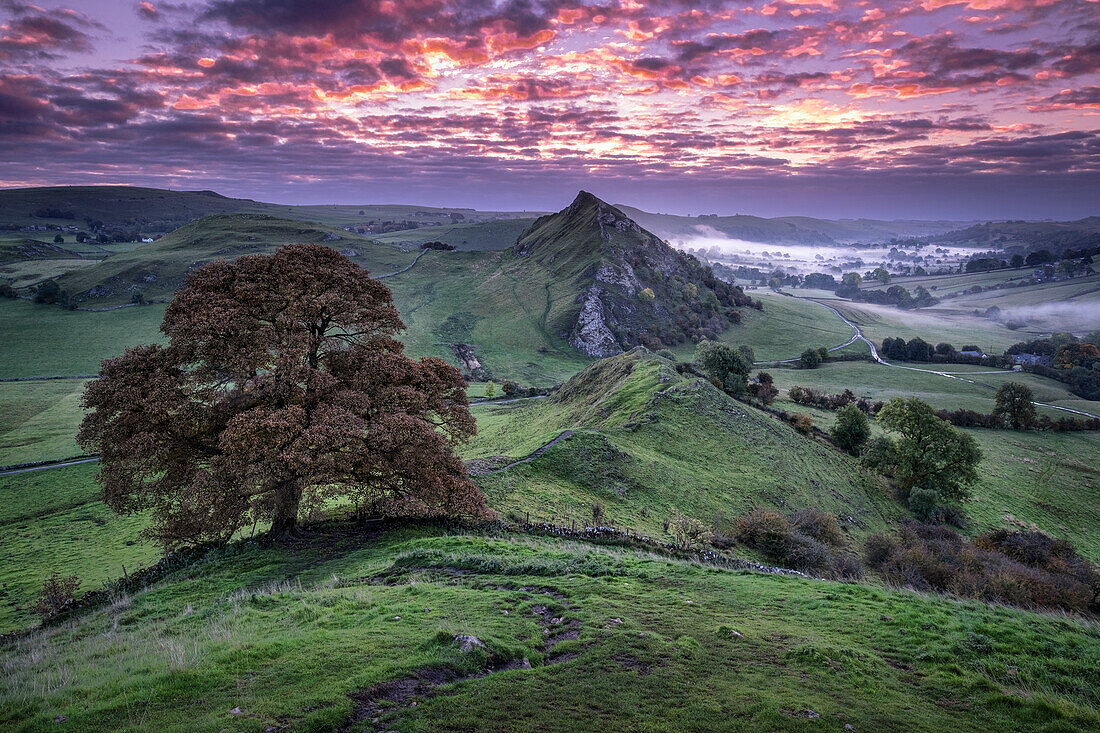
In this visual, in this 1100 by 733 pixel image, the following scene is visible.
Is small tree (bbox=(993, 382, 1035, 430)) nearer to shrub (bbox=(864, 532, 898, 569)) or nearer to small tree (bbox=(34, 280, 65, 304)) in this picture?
shrub (bbox=(864, 532, 898, 569))

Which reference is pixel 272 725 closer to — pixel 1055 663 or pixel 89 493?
pixel 1055 663

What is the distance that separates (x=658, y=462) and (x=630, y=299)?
5170 inches

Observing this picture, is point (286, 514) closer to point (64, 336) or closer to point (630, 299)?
point (64, 336)

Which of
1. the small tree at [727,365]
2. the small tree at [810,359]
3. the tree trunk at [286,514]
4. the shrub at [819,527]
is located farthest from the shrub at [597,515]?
the small tree at [810,359]

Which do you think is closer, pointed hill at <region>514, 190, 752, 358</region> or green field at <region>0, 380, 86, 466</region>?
green field at <region>0, 380, 86, 466</region>

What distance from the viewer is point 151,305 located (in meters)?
149

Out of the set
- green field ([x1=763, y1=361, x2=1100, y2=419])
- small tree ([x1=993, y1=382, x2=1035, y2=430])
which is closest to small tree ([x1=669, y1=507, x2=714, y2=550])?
small tree ([x1=993, y1=382, x2=1035, y2=430])

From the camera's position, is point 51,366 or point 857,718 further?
point 51,366

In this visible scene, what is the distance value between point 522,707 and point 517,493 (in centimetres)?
2313

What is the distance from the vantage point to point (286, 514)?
83.0 feet

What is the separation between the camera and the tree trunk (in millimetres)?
25041

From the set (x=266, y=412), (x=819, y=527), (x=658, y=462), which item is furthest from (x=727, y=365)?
(x=266, y=412)

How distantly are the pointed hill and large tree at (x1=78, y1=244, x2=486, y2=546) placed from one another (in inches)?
4801

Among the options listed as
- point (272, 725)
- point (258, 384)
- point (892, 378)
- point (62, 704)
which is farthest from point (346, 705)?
point (892, 378)
